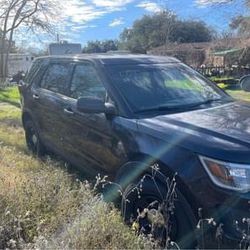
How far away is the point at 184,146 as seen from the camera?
136 inches

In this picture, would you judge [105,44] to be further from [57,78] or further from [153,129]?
[153,129]

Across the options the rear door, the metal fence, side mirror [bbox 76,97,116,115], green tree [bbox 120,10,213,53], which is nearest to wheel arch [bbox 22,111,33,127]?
the rear door

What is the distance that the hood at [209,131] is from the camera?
3295 mm

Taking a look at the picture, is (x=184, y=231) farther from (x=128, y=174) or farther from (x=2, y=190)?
(x=2, y=190)

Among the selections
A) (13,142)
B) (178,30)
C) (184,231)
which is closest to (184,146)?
(184,231)

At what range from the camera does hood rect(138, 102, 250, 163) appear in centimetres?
329

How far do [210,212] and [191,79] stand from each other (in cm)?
219

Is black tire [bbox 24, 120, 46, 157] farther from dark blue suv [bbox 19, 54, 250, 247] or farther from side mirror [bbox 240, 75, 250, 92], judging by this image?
side mirror [bbox 240, 75, 250, 92]

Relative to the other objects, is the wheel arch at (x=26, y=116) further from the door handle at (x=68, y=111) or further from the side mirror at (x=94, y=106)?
the side mirror at (x=94, y=106)

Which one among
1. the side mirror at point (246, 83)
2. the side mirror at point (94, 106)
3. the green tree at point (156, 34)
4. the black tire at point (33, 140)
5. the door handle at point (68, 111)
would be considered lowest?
the black tire at point (33, 140)

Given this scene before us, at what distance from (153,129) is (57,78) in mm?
2508

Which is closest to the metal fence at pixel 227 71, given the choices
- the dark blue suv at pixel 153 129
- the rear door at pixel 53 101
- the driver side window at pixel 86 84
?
the rear door at pixel 53 101

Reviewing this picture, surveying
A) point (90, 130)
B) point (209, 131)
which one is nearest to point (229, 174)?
point (209, 131)

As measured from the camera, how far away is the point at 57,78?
19.3ft
